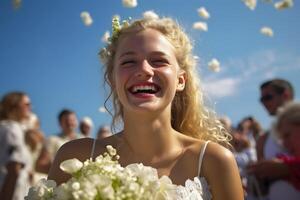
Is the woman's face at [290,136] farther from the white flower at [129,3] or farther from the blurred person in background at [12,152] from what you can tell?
the blurred person in background at [12,152]

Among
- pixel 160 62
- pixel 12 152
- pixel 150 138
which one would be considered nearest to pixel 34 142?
pixel 12 152

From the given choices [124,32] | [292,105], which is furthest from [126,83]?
[292,105]

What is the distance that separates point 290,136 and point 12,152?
3.42 m

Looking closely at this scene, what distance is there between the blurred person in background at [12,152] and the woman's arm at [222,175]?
3530 mm

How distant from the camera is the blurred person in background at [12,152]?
18.9ft

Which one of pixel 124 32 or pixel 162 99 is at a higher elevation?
pixel 124 32

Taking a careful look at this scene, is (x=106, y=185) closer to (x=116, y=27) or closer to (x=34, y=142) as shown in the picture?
(x=116, y=27)

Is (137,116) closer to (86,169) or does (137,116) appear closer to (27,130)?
(86,169)

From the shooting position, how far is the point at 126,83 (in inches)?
110

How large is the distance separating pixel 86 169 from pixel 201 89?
1737 mm

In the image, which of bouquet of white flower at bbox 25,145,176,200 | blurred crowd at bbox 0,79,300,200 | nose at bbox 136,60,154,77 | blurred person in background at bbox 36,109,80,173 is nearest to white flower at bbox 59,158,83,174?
bouquet of white flower at bbox 25,145,176,200

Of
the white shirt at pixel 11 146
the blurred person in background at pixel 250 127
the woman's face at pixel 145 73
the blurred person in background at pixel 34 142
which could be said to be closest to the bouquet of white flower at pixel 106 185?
the woman's face at pixel 145 73

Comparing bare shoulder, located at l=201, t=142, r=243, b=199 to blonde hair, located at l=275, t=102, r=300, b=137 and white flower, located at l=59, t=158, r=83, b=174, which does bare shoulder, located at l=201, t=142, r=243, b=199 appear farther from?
blonde hair, located at l=275, t=102, r=300, b=137

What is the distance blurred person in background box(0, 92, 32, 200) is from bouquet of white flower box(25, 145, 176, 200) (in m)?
3.70
